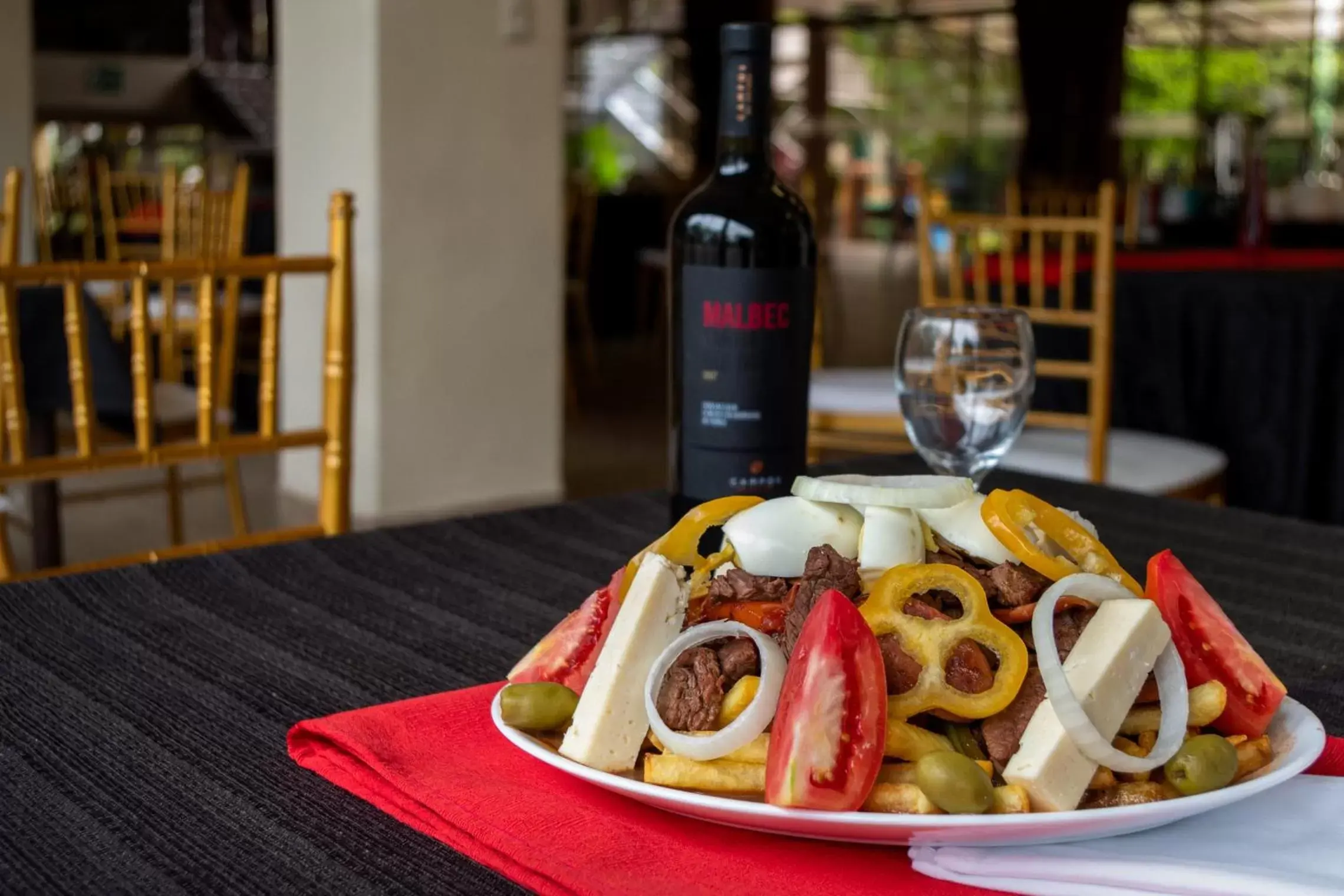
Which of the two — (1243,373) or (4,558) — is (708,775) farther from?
(1243,373)

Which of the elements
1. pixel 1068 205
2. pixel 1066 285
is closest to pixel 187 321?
pixel 1066 285

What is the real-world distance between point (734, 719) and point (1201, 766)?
0.15 meters

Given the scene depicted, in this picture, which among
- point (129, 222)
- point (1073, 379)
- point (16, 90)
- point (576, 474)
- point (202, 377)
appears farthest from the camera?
point (129, 222)

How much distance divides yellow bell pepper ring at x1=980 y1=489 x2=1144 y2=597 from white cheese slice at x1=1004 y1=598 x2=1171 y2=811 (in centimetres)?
4

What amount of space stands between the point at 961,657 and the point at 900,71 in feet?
35.8

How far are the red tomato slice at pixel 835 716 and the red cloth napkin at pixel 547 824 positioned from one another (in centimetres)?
3

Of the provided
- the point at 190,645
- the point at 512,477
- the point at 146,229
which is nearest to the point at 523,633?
the point at 190,645

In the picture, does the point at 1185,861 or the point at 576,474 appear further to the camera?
the point at 576,474

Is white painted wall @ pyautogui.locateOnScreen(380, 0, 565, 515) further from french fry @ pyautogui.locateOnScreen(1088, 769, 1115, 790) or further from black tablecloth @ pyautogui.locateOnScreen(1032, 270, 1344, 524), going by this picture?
french fry @ pyautogui.locateOnScreen(1088, 769, 1115, 790)

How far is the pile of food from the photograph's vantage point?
0.46 m

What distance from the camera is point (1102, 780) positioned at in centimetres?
48

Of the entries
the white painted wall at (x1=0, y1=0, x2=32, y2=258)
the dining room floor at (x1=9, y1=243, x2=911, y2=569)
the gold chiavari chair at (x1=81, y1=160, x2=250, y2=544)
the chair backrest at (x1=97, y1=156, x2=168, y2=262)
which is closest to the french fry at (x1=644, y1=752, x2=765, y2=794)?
the gold chiavari chair at (x1=81, y1=160, x2=250, y2=544)

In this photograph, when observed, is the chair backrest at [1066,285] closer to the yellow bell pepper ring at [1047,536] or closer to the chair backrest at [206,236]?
the chair backrest at [206,236]

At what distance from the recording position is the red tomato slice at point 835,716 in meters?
0.45
